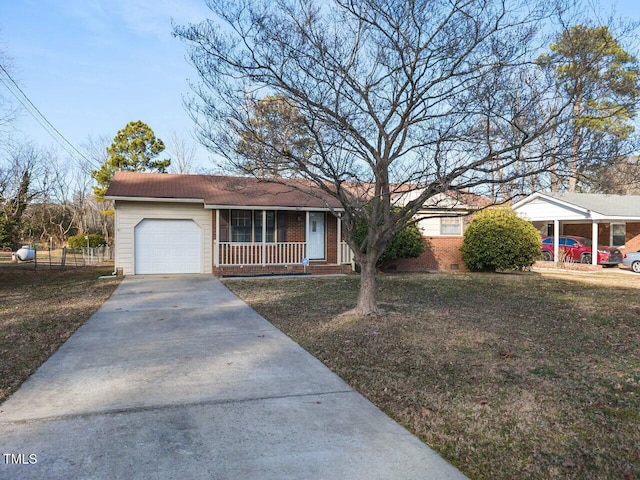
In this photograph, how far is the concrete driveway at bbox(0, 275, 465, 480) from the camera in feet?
9.79

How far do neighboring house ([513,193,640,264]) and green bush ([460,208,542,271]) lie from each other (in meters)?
3.76

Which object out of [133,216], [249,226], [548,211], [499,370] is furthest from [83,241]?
[499,370]

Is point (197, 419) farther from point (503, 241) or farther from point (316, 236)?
point (503, 241)

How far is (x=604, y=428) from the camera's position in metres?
3.63

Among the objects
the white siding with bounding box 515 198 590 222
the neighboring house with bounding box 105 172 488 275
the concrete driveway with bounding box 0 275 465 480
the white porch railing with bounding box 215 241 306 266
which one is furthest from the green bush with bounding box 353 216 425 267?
the concrete driveway with bounding box 0 275 465 480

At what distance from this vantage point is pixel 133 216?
15.4 m

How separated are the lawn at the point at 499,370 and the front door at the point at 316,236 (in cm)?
653

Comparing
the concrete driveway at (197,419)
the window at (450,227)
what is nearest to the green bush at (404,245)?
the window at (450,227)

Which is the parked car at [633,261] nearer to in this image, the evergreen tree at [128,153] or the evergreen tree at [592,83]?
the evergreen tree at [592,83]

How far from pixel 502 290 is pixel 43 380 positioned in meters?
10.8

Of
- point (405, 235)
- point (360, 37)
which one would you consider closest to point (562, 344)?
point (360, 37)

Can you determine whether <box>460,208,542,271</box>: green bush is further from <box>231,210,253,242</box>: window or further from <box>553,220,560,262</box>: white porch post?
<box>231,210,253,242</box>: window

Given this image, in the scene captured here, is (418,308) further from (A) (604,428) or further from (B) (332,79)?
(A) (604,428)

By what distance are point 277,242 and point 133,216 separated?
4.94 m
